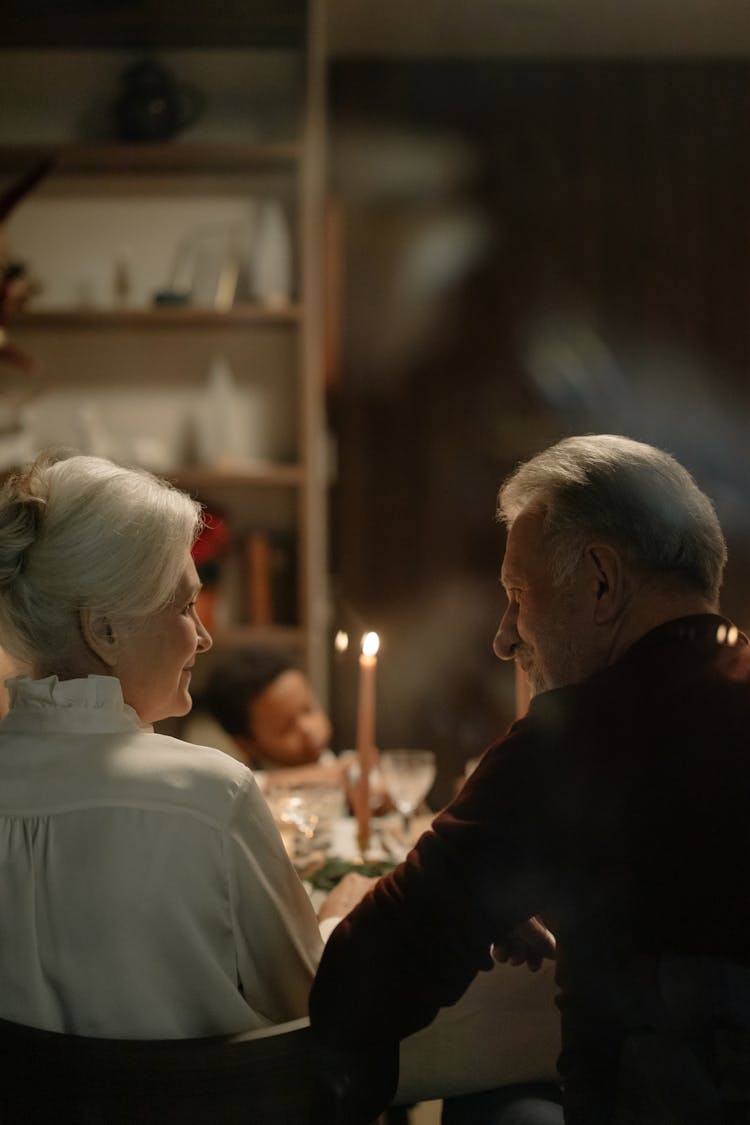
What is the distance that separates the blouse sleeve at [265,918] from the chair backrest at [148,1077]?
135 millimetres

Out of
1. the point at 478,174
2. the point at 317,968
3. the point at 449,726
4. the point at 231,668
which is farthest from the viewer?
the point at 478,174

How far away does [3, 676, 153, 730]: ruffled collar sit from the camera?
1128 millimetres

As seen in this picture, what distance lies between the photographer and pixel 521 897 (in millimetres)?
989

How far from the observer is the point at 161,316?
330 centimetres

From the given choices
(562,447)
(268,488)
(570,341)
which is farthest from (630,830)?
(570,341)

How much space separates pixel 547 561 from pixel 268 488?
249 centimetres

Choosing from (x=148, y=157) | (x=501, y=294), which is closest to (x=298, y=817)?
(x=148, y=157)

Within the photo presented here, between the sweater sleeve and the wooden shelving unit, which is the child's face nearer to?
the wooden shelving unit

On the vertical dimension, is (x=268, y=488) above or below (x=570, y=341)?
below

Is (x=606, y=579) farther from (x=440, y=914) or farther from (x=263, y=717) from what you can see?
(x=263, y=717)

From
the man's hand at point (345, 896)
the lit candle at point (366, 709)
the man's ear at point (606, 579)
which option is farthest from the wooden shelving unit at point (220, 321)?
the man's ear at point (606, 579)

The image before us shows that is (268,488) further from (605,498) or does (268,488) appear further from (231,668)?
(605,498)

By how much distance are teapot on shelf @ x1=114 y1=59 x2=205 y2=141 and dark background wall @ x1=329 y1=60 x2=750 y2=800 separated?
24.7 inches

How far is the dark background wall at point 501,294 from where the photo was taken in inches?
149
